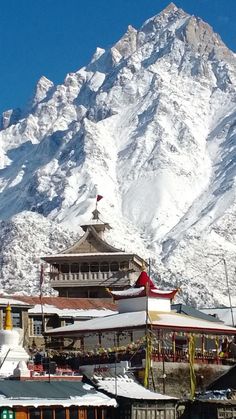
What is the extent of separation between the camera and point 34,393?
43.8 meters

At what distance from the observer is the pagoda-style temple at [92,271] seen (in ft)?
326

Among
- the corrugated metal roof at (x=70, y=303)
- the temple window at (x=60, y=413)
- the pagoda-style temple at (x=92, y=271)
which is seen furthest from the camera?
the pagoda-style temple at (x=92, y=271)

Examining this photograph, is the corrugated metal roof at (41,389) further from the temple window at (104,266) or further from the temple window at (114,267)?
the temple window at (104,266)

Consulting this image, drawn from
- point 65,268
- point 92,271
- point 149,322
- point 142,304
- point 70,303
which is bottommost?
point 149,322

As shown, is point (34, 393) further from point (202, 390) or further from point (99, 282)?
point (99, 282)

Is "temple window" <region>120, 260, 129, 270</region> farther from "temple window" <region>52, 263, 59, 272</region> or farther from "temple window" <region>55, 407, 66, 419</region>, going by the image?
"temple window" <region>55, 407, 66, 419</region>

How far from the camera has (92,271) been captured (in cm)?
10194

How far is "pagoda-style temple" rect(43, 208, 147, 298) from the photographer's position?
99.2 meters

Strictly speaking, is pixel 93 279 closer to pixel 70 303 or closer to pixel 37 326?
pixel 70 303

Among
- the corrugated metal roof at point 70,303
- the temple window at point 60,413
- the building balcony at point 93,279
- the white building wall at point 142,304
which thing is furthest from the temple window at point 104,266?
the temple window at point 60,413

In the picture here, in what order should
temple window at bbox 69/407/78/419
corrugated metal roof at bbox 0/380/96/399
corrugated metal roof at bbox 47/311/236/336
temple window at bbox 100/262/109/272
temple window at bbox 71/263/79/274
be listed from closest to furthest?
corrugated metal roof at bbox 0/380/96/399, temple window at bbox 69/407/78/419, corrugated metal roof at bbox 47/311/236/336, temple window at bbox 100/262/109/272, temple window at bbox 71/263/79/274

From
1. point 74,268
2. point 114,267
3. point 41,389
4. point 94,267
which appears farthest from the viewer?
point 74,268

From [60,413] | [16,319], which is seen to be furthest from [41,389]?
[16,319]

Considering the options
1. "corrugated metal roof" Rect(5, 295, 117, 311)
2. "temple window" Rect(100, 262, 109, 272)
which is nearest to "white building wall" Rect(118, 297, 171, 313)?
"corrugated metal roof" Rect(5, 295, 117, 311)
